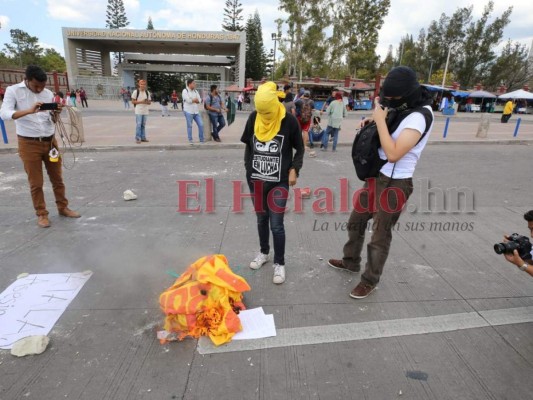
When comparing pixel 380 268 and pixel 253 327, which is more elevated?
pixel 380 268

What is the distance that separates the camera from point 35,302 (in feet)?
9.12

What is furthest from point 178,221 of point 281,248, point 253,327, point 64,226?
point 253,327

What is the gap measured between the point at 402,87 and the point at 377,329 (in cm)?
177

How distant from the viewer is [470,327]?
2.55m

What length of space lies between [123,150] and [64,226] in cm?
561

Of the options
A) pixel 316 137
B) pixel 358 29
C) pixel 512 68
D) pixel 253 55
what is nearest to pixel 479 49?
pixel 512 68

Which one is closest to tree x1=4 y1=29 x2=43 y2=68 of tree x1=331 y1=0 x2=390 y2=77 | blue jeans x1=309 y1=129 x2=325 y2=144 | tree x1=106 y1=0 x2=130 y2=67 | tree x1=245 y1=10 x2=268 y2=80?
tree x1=106 y1=0 x2=130 y2=67

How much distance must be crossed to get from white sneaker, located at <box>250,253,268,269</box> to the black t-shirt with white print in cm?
85

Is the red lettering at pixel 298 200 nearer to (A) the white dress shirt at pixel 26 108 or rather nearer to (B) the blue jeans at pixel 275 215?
(B) the blue jeans at pixel 275 215

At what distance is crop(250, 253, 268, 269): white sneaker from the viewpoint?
335 centimetres

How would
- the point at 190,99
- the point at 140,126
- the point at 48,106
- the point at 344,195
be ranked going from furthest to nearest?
the point at 140,126 → the point at 190,99 → the point at 344,195 → the point at 48,106

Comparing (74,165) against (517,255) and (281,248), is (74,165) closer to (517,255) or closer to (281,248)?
(281,248)

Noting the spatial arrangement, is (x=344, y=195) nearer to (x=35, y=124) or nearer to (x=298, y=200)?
(x=298, y=200)

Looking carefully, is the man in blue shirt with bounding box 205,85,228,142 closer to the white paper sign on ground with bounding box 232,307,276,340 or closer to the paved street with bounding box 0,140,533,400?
the paved street with bounding box 0,140,533,400
